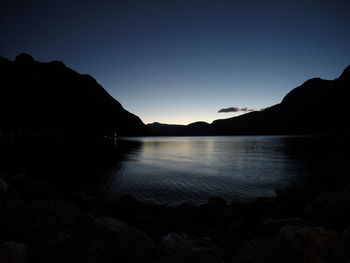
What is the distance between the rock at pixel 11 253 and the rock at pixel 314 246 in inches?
215

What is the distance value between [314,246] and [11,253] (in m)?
5.97

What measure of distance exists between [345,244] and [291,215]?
31.1 feet

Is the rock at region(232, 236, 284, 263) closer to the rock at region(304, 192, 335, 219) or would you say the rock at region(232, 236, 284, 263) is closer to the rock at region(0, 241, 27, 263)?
the rock at region(0, 241, 27, 263)

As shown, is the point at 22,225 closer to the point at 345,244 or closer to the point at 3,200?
the point at 3,200

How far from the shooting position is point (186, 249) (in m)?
6.77

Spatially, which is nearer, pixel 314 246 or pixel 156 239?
pixel 314 246

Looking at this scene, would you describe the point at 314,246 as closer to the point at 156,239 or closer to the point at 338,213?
the point at 338,213

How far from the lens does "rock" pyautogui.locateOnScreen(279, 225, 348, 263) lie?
13.4 ft

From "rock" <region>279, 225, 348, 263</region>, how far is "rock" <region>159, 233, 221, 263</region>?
2.38 metres

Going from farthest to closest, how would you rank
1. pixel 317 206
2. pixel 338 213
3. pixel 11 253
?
pixel 317 206 → pixel 338 213 → pixel 11 253

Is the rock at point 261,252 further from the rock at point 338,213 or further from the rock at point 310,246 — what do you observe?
the rock at point 338,213

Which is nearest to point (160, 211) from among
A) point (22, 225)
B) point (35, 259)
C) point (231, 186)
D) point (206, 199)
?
point (206, 199)

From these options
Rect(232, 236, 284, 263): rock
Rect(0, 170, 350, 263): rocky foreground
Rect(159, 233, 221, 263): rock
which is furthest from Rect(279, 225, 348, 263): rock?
Rect(159, 233, 221, 263): rock

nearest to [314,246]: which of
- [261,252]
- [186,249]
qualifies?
[261,252]
